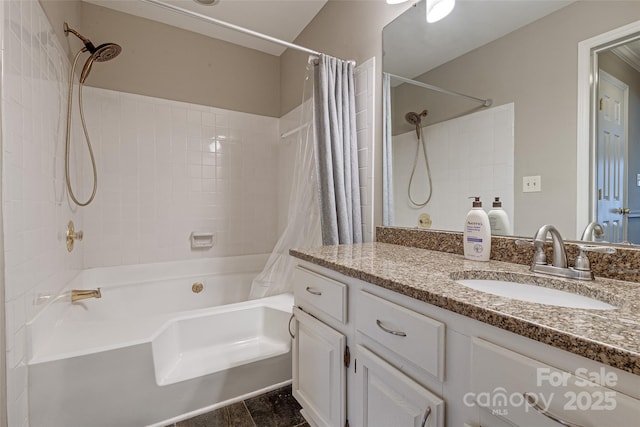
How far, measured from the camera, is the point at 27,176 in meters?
1.20

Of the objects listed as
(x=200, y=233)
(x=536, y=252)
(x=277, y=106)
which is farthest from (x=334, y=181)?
(x=277, y=106)

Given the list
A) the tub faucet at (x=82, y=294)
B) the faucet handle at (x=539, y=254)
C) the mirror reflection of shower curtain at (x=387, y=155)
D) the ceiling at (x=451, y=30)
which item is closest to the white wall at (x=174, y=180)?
the tub faucet at (x=82, y=294)

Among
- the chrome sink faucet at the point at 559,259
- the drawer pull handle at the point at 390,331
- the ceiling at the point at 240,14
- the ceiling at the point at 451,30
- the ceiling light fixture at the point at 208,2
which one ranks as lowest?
the drawer pull handle at the point at 390,331

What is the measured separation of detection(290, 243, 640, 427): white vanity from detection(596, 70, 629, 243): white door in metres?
0.19

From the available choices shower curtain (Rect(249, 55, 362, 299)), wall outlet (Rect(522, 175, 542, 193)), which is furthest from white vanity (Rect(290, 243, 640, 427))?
shower curtain (Rect(249, 55, 362, 299))

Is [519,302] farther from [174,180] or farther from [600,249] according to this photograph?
[174,180]

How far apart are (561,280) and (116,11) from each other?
9.77 ft

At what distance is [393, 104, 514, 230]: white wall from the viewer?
3.68 ft

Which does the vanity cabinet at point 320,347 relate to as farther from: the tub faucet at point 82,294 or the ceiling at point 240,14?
the ceiling at point 240,14

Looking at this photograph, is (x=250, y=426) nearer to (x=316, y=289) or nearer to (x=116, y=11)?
(x=316, y=289)

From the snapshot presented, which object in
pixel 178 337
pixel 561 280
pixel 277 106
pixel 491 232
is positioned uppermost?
pixel 277 106

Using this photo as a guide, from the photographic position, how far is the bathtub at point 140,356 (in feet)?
3.89

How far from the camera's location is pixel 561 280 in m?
0.80

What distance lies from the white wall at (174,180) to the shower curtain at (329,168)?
99cm
